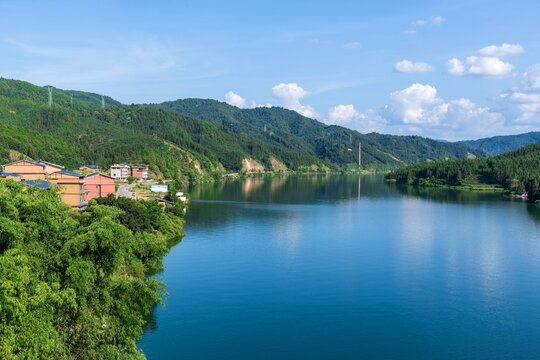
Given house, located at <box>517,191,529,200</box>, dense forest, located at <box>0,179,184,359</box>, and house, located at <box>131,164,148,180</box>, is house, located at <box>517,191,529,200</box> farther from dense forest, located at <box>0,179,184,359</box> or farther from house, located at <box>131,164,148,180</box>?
dense forest, located at <box>0,179,184,359</box>

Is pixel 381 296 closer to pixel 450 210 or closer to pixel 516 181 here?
pixel 450 210

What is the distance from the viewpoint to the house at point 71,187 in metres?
50.2

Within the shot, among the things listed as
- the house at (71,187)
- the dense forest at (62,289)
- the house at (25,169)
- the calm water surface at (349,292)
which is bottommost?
the calm water surface at (349,292)

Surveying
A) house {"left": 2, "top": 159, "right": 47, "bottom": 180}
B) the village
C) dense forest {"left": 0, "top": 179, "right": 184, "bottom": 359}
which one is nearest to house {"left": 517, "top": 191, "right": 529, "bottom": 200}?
the village

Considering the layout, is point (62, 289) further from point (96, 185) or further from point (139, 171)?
point (139, 171)

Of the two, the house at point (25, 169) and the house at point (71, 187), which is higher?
the house at point (25, 169)

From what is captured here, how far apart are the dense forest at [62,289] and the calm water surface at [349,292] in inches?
205

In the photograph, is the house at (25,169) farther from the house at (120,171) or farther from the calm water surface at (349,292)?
the house at (120,171)

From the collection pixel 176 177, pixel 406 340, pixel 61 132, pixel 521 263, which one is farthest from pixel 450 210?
pixel 61 132

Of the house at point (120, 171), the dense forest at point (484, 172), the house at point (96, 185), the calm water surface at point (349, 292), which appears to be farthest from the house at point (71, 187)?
the dense forest at point (484, 172)

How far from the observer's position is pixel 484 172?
484 feet

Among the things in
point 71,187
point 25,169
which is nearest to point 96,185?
point 71,187

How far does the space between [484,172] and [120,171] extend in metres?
113

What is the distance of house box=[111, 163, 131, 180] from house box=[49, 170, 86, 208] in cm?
7633
